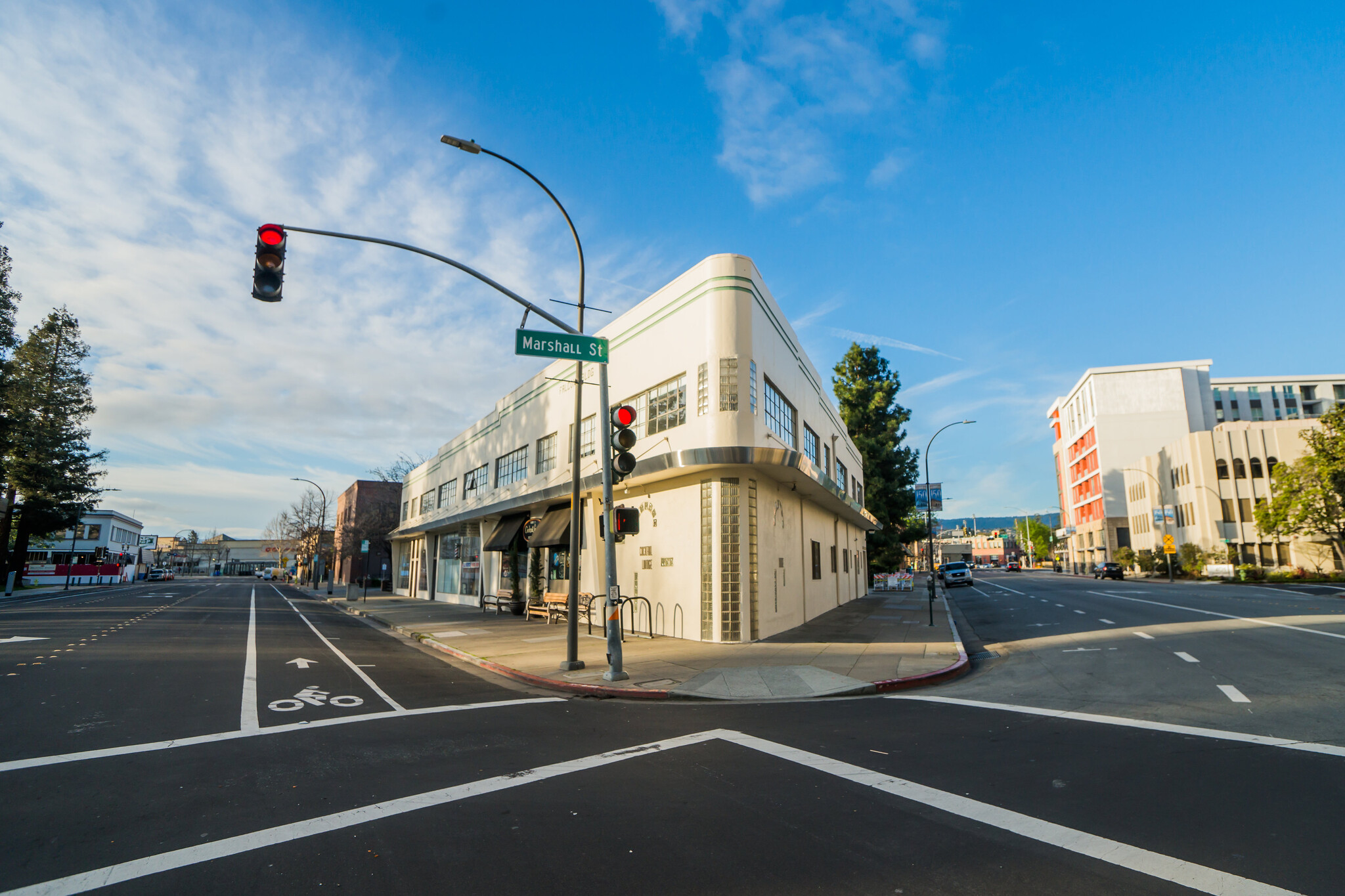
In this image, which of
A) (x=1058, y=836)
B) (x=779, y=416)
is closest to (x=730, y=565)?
(x=779, y=416)

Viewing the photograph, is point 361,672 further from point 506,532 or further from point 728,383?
point 506,532

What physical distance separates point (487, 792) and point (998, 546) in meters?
217

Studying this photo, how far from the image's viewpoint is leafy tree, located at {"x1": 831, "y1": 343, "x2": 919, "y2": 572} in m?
43.5

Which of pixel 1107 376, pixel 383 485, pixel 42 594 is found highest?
pixel 1107 376

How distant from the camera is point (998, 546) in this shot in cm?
19712

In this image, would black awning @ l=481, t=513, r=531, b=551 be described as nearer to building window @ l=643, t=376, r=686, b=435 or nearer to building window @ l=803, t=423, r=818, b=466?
building window @ l=643, t=376, r=686, b=435

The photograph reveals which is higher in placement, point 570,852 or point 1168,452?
point 1168,452

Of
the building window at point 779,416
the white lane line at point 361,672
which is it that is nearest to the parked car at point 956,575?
the building window at point 779,416

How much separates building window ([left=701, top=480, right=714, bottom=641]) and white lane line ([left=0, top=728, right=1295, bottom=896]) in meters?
9.37

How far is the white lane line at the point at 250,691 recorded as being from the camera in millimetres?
7766

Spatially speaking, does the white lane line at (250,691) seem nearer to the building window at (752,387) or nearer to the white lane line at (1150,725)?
the white lane line at (1150,725)

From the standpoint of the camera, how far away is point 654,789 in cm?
557

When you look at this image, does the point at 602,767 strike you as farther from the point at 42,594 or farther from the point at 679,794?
the point at 42,594

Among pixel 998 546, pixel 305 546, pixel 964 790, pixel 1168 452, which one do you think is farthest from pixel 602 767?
pixel 998 546
